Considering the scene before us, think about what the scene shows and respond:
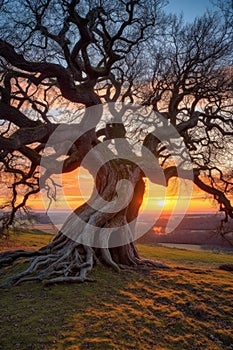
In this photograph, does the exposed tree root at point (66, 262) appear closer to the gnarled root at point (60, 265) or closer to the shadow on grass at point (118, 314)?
the gnarled root at point (60, 265)

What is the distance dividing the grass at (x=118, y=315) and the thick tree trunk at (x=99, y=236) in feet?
2.67

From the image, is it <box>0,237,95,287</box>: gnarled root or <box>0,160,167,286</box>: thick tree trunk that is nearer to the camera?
<box>0,237,95,287</box>: gnarled root

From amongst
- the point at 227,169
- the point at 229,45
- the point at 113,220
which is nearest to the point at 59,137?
the point at 113,220

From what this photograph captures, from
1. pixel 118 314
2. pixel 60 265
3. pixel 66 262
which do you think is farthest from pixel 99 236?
pixel 118 314

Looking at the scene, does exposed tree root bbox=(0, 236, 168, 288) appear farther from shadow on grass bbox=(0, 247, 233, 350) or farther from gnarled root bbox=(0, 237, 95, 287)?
shadow on grass bbox=(0, 247, 233, 350)

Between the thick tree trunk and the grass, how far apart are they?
813 mm

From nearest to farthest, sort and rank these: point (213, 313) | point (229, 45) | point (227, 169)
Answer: point (213, 313) → point (229, 45) → point (227, 169)

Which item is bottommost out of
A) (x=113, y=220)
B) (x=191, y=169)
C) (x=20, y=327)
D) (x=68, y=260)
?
(x=20, y=327)

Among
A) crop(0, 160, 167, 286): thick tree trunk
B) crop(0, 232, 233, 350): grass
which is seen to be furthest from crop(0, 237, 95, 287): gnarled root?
crop(0, 232, 233, 350): grass

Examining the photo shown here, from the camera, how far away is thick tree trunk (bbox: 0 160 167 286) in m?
13.9

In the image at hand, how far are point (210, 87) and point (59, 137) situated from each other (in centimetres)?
732

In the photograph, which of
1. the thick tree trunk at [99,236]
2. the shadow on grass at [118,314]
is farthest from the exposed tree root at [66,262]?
the shadow on grass at [118,314]

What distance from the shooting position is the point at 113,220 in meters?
16.3

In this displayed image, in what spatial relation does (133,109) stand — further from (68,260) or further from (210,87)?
(68,260)
